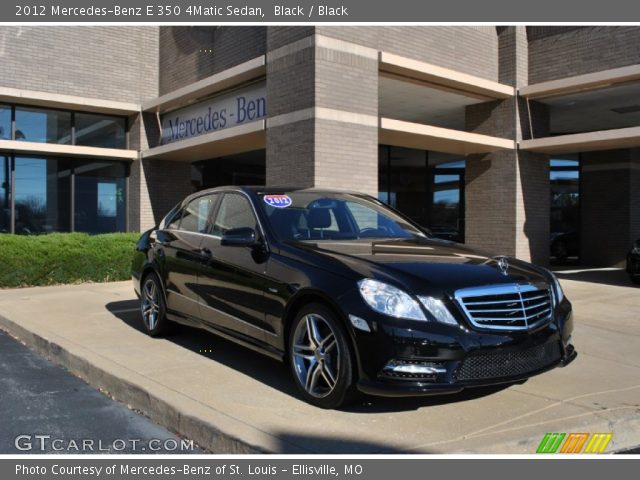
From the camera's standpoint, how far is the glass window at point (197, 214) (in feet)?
20.1

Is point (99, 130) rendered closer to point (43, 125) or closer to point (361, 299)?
point (43, 125)

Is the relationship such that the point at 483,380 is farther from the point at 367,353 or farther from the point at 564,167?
the point at 564,167

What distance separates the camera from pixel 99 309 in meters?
8.92

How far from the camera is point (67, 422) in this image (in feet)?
14.5

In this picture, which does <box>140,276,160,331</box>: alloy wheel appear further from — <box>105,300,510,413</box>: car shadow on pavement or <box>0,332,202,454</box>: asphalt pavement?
<box>0,332,202,454</box>: asphalt pavement

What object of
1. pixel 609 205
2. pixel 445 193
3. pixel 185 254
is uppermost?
pixel 445 193

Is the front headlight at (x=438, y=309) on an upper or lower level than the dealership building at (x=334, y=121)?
lower

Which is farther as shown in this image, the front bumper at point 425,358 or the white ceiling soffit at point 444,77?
the white ceiling soffit at point 444,77

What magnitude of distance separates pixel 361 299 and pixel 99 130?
13.6 m

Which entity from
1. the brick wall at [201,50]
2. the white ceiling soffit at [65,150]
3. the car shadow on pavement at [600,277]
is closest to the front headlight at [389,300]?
the brick wall at [201,50]

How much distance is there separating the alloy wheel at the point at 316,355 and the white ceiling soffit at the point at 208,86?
323 inches

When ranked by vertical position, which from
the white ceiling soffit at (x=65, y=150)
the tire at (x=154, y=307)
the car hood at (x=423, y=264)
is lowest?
the tire at (x=154, y=307)

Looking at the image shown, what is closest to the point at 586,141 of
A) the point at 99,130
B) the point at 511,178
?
the point at 511,178

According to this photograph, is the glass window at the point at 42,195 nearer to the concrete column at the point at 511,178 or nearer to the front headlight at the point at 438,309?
the concrete column at the point at 511,178
